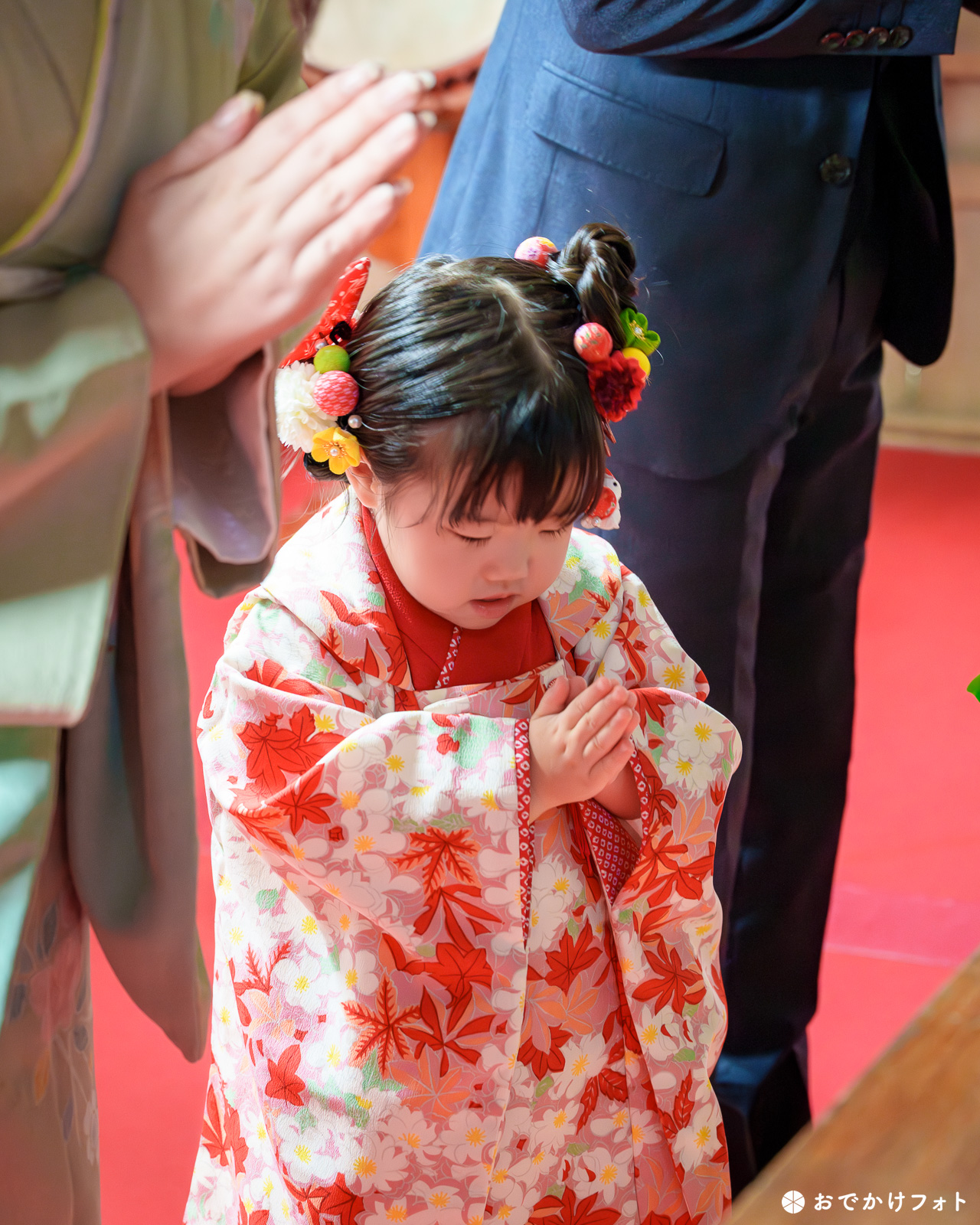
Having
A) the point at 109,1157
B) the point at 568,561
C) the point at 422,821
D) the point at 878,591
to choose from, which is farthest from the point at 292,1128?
the point at 878,591

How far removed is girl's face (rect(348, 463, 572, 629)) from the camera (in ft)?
3.16

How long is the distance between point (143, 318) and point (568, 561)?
0.55 meters

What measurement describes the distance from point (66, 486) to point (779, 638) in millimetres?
1020

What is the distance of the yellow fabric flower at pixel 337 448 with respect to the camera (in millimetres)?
983

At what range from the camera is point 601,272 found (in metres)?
1.01

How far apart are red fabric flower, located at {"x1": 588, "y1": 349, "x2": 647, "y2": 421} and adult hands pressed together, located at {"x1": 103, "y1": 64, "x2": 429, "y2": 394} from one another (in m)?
0.36

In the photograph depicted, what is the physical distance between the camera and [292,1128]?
1032 mm

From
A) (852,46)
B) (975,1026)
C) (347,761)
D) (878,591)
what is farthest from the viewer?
(878,591)

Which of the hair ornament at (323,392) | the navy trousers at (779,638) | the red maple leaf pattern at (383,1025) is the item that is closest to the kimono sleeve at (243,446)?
the hair ornament at (323,392)

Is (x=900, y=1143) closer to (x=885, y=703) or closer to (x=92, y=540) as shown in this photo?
(x=92, y=540)

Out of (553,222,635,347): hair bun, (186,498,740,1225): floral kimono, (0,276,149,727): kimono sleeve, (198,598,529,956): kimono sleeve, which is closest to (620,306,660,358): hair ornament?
(553,222,635,347): hair bun

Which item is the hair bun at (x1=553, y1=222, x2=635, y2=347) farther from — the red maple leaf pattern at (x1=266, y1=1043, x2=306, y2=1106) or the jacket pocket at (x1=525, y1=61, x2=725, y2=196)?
the red maple leaf pattern at (x1=266, y1=1043, x2=306, y2=1106)

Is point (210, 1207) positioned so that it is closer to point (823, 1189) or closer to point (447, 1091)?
point (447, 1091)

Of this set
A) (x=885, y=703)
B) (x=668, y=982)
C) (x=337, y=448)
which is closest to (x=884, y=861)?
(x=885, y=703)
